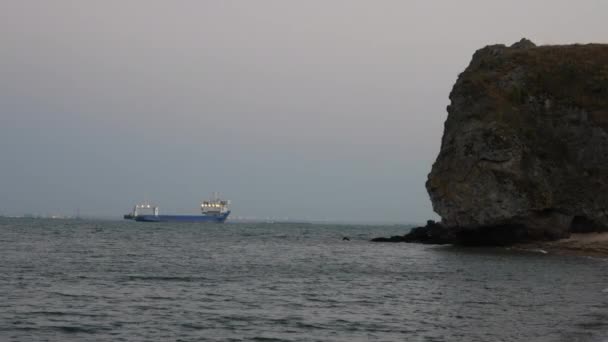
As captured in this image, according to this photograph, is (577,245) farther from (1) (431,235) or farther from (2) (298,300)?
(2) (298,300)

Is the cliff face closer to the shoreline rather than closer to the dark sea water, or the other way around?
the shoreline

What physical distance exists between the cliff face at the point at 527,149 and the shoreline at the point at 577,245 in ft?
4.85

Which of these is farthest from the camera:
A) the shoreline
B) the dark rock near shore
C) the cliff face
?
the dark rock near shore

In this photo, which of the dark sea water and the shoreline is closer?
the dark sea water

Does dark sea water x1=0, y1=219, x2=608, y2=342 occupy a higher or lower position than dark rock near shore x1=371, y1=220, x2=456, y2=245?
lower

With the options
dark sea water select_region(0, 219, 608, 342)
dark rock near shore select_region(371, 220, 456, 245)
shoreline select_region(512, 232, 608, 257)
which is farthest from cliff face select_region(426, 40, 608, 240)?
dark sea water select_region(0, 219, 608, 342)

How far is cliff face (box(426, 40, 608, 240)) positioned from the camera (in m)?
76.8

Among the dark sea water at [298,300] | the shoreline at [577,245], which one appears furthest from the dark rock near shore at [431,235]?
the dark sea water at [298,300]

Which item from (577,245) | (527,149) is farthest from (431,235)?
(577,245)

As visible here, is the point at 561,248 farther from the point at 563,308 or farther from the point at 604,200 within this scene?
the point at 563,308

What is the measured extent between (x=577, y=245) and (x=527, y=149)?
491 inches

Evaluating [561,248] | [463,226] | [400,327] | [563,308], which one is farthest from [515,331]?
[463,226]

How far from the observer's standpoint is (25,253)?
206ft

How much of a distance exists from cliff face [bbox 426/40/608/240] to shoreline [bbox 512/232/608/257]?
148cm
